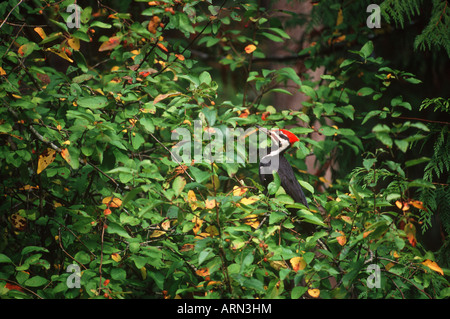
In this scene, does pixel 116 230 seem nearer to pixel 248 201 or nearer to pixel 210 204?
pixel 210 204

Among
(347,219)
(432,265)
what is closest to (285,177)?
(347,219)

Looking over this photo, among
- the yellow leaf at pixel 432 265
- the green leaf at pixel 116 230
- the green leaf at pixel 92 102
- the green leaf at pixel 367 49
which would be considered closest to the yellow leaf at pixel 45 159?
the green leaf at pixel 92 102

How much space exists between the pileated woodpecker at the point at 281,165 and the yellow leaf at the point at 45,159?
1215mm

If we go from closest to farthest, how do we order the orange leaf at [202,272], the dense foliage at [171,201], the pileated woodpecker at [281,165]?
the dense foliage at [171,201], the orange leaf at [202,272], the pileated woodpecker at [281,165]

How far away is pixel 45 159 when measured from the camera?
1.84 meters

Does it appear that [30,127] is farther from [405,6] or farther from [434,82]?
[434,82]

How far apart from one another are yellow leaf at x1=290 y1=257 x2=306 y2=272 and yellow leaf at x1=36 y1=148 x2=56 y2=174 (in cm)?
116

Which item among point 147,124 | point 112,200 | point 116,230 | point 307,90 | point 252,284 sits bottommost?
point 252,284

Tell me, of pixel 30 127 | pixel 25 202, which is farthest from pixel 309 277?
pixel 25 202

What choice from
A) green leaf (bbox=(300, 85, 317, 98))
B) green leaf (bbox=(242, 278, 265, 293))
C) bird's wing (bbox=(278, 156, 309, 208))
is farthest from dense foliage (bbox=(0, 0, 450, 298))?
bird's wing (bbox=(278, 156, 309, 208))

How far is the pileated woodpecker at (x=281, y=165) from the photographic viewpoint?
2551mm

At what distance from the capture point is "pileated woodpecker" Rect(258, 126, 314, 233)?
2551mm

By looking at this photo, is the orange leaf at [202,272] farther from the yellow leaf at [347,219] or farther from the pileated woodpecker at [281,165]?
the pileated woodpecker at [281,165]

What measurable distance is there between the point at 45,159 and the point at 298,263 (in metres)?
1.22
